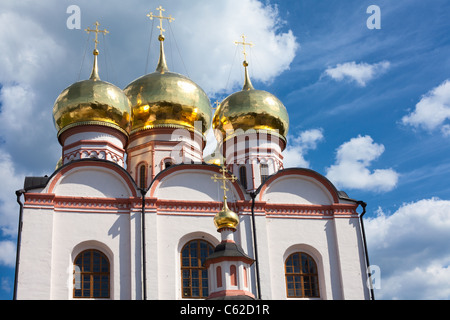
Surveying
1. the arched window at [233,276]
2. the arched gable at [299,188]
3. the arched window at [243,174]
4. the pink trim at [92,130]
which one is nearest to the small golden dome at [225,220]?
the arched window at [233,276]

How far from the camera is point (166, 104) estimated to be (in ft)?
57.3

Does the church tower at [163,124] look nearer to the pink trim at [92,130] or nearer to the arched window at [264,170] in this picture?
the pink trim at [92,130]

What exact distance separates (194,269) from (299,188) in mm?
3198

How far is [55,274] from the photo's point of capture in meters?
13.0

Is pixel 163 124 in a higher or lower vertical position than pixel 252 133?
higher

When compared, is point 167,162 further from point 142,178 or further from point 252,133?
point 252,133

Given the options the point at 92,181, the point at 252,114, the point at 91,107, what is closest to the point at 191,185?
the point at 92,181

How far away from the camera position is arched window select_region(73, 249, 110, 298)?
13133mm

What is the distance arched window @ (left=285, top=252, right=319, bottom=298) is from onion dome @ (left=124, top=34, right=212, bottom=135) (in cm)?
513

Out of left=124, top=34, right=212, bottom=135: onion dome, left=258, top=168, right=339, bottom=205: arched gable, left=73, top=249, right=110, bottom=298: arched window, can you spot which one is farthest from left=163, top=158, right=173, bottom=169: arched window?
left=73, top=249, right=110, bottom=298: arched window

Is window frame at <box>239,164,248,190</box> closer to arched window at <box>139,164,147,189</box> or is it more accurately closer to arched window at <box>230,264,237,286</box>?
arched window at <box>139,164,147,189</box>

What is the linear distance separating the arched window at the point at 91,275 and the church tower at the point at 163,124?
3787 mm

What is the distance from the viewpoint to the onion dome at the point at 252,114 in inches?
699
